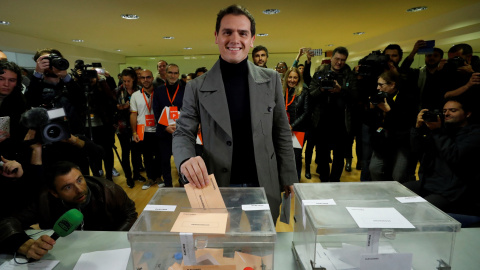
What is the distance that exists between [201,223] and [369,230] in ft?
1.49

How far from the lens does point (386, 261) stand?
75 centimetres

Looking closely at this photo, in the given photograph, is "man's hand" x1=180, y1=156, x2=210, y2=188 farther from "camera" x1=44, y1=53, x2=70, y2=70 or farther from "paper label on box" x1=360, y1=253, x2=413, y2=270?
"camera" x1=44, y1=53, x2=70, y2=70

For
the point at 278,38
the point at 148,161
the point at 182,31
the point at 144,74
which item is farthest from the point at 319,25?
the point at 148,161

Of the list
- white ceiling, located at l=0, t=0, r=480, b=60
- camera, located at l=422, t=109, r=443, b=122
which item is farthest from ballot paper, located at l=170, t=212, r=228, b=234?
white ceiling, located at l=0, t=0, r=480, b=60

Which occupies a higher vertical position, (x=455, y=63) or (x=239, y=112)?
(x=455, y=63)

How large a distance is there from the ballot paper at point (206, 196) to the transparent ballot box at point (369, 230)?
27cm

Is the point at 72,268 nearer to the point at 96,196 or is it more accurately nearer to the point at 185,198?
the point at 185,198

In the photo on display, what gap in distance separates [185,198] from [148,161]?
111 inches

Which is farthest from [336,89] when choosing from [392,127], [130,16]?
[130,16]

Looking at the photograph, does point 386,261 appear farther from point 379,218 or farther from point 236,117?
point 236,117

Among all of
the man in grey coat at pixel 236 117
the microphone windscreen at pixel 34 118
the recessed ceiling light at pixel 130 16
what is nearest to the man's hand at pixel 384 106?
the man in grey coat at pixel 236 117

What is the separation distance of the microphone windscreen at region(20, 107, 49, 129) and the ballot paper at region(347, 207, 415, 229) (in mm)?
1752

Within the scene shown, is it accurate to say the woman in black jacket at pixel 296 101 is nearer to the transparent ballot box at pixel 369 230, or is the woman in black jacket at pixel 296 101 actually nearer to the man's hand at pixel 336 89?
the man's hand at pixel 336 89

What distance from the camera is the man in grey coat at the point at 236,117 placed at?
1153 mm
